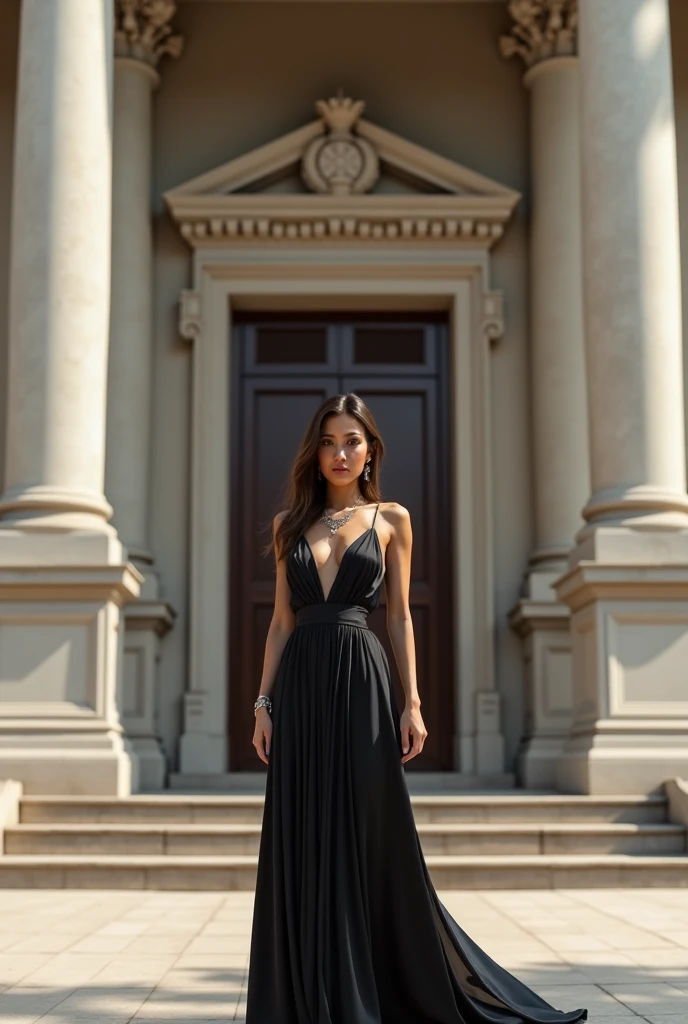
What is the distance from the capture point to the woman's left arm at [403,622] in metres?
3.90

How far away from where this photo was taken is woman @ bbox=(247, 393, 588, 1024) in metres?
3.67


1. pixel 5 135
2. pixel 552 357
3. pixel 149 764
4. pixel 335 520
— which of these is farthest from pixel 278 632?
pixel 5 135

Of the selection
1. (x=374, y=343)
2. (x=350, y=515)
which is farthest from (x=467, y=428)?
(x=350, y=515)

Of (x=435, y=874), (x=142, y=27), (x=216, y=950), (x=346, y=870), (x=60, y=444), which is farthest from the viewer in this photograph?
(x=142, y=27)

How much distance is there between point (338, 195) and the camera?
1107 centimetres

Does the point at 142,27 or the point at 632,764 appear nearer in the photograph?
the point at 632,764

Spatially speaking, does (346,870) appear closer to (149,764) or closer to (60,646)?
(60,646)

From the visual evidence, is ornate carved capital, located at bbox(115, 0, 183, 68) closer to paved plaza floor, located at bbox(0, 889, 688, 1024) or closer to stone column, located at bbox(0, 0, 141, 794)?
stone column, located at bbox(0, 0, 141, 794)

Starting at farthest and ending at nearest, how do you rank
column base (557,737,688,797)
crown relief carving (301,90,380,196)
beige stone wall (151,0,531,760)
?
1. beige stone wall (151,0,531,760)
2. crown relief carving (301,90,380,196)
3. column base (557,737,688,797)

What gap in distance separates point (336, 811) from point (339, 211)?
7.98 meters

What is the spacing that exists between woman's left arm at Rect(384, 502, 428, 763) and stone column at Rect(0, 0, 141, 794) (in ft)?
14.8

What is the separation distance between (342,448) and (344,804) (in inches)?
40.5

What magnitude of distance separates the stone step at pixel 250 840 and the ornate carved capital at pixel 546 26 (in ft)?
21.7

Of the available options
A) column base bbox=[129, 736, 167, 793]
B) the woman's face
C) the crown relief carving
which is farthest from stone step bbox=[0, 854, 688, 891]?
the crown relief carving
